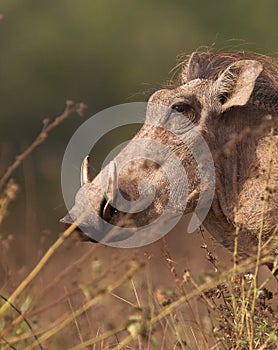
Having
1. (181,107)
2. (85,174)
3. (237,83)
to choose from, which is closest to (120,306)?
(85,174)

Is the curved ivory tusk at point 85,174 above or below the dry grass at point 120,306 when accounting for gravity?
above

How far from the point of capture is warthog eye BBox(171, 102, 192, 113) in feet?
17.2

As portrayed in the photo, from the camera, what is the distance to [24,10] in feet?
54.3

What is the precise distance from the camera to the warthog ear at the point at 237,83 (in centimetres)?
511

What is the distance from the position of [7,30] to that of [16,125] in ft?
6.20

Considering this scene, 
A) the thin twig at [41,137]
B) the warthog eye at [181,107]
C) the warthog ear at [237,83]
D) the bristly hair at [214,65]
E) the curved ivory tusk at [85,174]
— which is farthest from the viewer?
the bristly hair at [214,65]

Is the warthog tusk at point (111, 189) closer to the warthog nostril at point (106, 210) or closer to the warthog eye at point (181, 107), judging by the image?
the warthog nostril at point (106, 210)

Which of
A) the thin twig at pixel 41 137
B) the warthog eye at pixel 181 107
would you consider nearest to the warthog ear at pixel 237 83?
the warthog eye at pixel 181 107

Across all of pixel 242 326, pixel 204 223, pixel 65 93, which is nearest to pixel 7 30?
pixel 65 93

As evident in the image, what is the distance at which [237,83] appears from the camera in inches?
205

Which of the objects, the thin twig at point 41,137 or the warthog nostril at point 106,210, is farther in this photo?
the warthog nostril at point 106,210

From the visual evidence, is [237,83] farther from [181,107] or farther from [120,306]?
[120,306]

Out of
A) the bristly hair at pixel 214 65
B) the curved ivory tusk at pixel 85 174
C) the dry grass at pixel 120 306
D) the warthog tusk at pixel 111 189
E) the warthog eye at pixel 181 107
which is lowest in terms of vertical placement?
the dry grass at pixel 120 306

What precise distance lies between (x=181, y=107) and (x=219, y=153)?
0.35 metres
